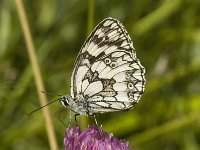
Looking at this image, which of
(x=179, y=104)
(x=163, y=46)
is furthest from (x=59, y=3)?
(x=179, y=104)

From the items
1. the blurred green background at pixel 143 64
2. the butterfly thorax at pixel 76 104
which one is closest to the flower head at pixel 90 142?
the butterfly thorax at pixel 76 104

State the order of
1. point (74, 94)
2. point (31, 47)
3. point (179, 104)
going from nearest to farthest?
point (74, 94) < point (31, 47) < point (179, 104)

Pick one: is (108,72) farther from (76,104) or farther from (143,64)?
(143,64)

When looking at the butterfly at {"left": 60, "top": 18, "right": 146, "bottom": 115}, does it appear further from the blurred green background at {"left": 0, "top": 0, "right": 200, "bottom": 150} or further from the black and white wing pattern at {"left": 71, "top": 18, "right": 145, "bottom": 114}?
the blurred green background at {"left": 0, "top": 0, "right": 200, "bottom": 150}

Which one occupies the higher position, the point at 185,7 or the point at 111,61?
the point at 185,7

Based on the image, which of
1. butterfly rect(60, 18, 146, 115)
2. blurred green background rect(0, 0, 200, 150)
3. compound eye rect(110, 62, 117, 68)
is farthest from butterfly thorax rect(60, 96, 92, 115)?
blurred green background rect(0, 0, 200, 150)

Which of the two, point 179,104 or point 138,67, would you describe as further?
point 179,104

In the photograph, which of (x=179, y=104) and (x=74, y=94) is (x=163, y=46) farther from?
(x=74, y=94)

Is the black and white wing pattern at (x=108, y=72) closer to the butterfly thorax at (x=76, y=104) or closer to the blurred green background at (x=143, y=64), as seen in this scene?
the butterfly thorax at (x=76, y=104)
